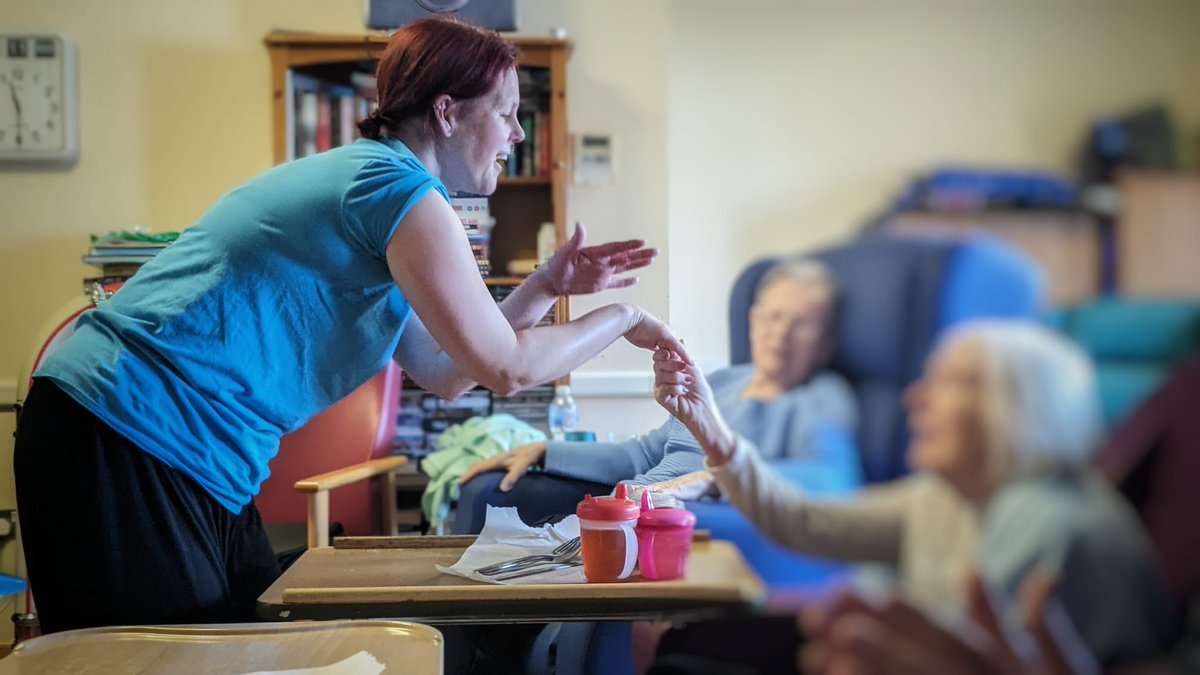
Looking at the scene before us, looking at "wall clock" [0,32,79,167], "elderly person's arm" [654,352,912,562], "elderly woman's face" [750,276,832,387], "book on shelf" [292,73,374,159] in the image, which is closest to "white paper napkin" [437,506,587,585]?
"elderly person's arm" [654,352,912,562]

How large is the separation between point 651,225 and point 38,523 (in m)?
0.75

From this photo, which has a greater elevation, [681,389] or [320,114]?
[320,114]

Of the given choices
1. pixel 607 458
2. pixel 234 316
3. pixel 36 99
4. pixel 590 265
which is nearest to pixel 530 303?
pixel 590 265

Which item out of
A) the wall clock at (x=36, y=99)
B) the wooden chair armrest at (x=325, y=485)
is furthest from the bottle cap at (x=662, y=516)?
the wall clock at (x=36, y=99)

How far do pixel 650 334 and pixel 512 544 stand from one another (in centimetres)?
36

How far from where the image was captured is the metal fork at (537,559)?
3.84 ft

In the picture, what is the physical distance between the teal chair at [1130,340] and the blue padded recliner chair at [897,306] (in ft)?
0.05

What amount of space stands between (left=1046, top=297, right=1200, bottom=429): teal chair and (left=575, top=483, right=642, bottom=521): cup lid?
81cm

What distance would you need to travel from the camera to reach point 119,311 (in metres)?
1.20

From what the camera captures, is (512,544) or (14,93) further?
(14,93)

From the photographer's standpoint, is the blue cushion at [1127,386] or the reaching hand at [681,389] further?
the reaching hand at [681,389]

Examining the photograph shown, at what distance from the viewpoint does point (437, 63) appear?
1.18 meters

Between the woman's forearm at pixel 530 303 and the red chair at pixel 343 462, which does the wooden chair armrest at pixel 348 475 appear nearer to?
the red chair at pixel 343 462

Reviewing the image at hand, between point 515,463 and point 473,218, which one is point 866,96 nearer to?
point 473,218
